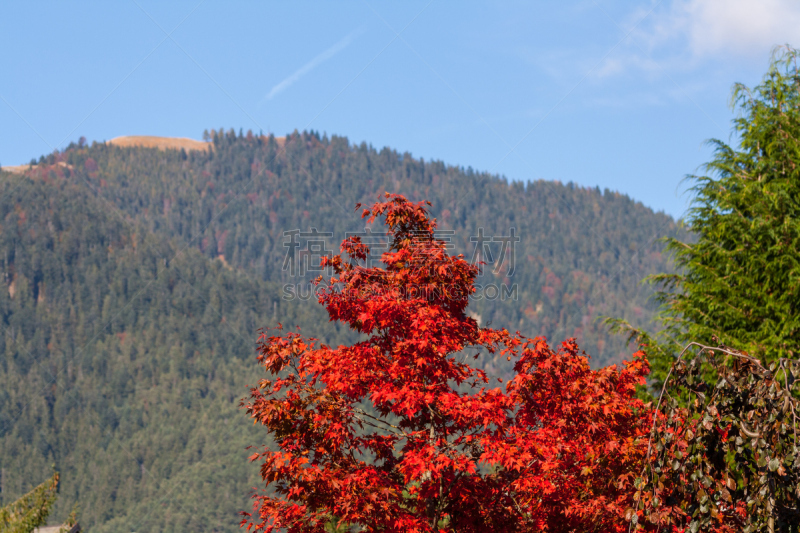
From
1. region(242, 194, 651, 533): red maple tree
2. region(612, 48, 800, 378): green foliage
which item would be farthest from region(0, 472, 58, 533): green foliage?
region(612, 48, 800, 378): green foliage

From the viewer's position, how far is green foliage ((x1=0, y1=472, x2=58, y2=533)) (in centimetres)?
1381

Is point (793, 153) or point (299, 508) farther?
point (793, 153)

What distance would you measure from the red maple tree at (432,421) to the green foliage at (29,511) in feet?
23.0

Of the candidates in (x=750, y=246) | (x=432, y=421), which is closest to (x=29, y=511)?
(x=432, y=421)

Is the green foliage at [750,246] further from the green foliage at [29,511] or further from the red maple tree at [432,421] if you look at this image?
the green foliage at [29,511]

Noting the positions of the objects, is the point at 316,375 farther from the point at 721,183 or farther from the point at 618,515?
the point at 721,183

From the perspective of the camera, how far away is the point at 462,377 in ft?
32.0

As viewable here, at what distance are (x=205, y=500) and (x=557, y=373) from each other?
184344mm

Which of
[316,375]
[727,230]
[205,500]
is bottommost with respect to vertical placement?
[205,500]

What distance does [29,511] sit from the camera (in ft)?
46.8

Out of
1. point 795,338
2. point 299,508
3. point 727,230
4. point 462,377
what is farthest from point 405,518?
point 727,230

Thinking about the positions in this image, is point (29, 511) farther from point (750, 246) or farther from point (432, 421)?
point (750, 246)

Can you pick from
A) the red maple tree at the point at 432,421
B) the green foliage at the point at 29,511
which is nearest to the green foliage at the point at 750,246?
the red maple tree at the point at 432,421

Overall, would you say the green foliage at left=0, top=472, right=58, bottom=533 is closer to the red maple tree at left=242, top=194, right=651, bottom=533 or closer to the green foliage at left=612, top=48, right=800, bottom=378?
the red maple tree at left=242, top=194, right=651, bottom=533
